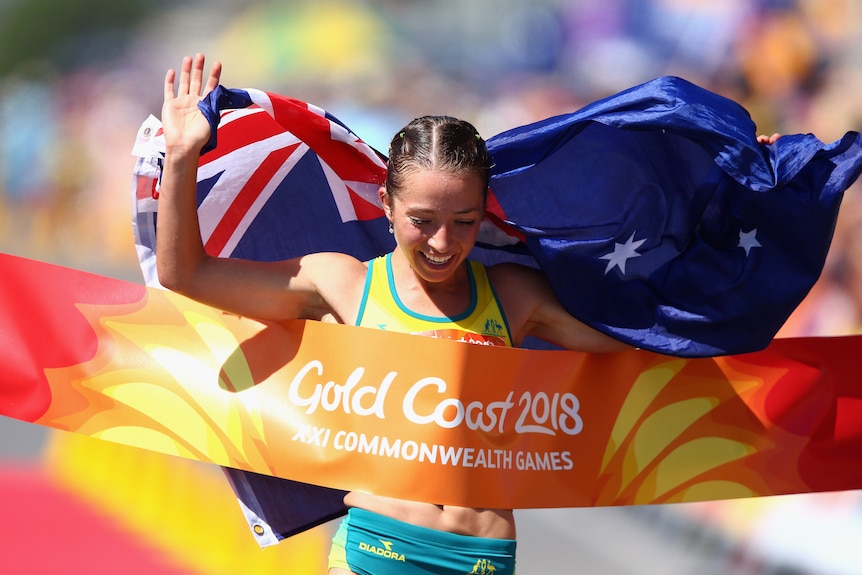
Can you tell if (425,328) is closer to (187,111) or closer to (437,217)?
(437,217)

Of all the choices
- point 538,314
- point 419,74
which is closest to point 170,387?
point 538,314

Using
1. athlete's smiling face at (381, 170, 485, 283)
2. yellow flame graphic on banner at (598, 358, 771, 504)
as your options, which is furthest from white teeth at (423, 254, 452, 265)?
yellow flame graphic on banner at (598, 358, 771, 504)

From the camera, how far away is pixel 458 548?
3.41 metres

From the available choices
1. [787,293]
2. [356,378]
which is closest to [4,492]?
[356,378]

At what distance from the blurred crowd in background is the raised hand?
5.92 ft

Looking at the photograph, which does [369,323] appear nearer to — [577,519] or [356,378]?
[356,378]

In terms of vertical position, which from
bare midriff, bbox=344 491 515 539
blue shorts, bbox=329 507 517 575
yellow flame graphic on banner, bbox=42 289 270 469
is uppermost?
yellow flame graphic on banner, bbox=42 289 270 469

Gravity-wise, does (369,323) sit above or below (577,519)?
below

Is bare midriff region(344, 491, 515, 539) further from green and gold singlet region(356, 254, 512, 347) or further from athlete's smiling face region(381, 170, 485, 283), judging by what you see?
athlete's smiling face region(381, 170, 485, 283)

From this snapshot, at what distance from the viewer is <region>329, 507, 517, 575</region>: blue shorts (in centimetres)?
339

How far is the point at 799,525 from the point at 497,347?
3637 mm

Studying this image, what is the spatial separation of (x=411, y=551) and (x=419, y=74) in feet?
50.6

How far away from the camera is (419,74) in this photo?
18312 millimetres

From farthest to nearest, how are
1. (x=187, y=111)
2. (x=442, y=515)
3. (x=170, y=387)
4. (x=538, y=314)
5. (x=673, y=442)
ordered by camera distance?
(x=673, y=442)
(x=170, y=387)
(x=538, y=314)
(x=442, y=515)
(x=187, y=111)
